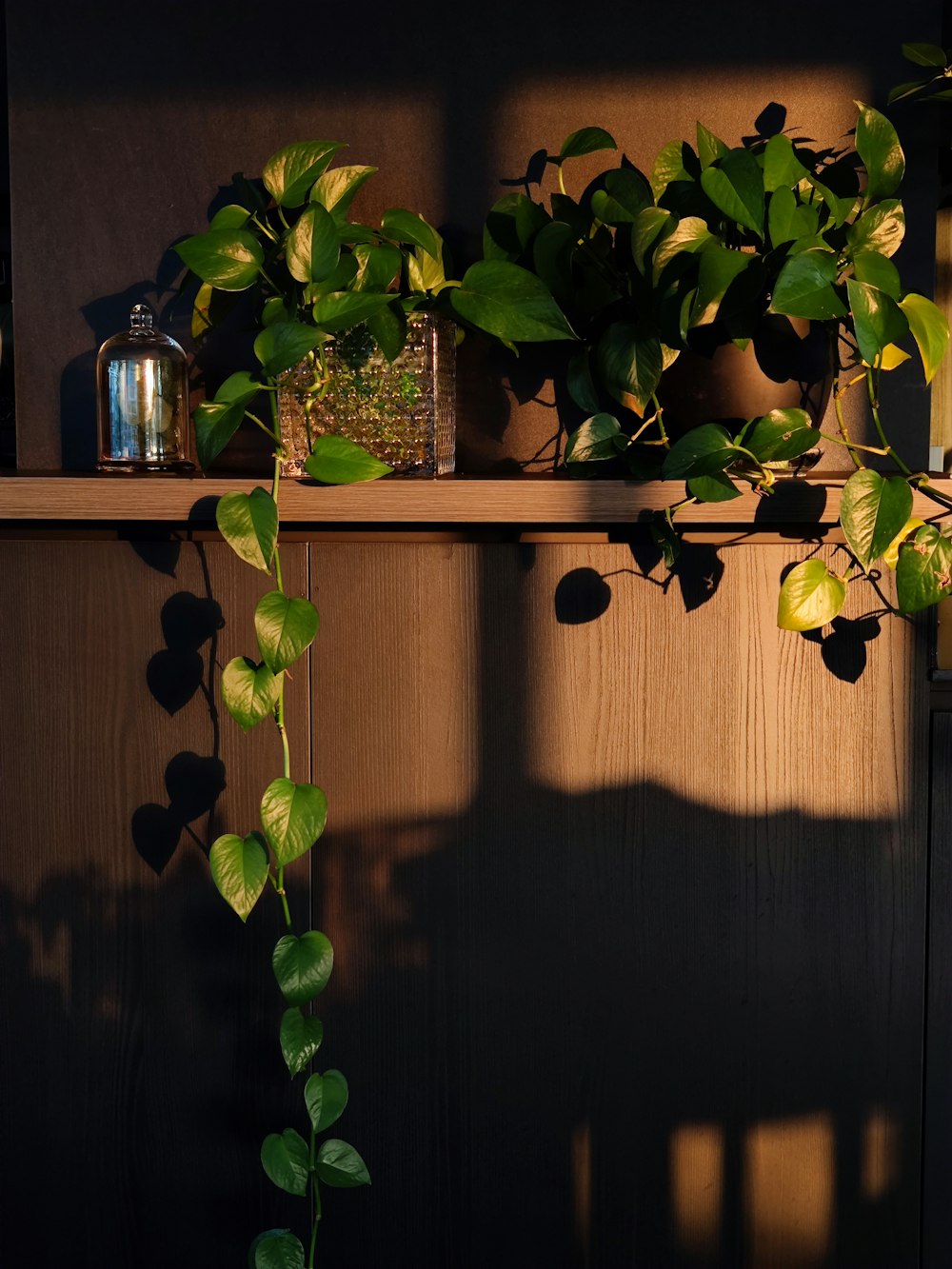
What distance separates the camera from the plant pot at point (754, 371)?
105cm

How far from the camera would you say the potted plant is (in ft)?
3.24

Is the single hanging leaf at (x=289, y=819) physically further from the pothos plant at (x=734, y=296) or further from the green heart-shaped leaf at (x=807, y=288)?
the green heart-shaped leaf at (x=807, y=288)

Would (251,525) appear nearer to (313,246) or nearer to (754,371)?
(313,246)

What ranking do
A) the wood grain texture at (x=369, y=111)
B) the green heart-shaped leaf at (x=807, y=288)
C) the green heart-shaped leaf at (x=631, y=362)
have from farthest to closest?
the wood grain texture at (x=369, y=111)
the green heart-shaped leaf at (x=631, y=362)
the green heart-shaped leaf at (x=807, y=288)

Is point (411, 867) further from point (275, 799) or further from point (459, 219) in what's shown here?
point (459, 219)

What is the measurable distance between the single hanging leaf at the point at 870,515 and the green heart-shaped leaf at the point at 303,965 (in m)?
0.62

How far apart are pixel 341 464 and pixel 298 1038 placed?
1.80ft

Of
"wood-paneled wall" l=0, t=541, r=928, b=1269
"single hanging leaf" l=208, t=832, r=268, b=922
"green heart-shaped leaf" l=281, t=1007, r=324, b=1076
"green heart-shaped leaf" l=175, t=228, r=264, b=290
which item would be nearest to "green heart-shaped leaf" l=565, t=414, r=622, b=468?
"wood-paneled wall" l=0, t=541, r=928, b=1269

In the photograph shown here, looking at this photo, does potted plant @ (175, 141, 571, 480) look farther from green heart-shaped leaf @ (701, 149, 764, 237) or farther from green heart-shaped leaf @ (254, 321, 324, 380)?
green heart-shaped leaf @ (701, 149, 764, 237)

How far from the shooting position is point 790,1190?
1198 millimetres

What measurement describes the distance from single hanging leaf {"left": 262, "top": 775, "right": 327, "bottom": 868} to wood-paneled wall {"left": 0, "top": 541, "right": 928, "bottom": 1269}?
11cm

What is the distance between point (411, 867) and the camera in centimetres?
118

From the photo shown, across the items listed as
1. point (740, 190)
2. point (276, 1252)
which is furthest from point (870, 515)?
point (276, 1252)

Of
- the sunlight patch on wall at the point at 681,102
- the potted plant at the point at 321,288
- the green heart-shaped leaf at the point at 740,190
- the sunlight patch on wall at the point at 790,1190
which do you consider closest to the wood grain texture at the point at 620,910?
the sunlight patch on wall at the point at 790,1190
